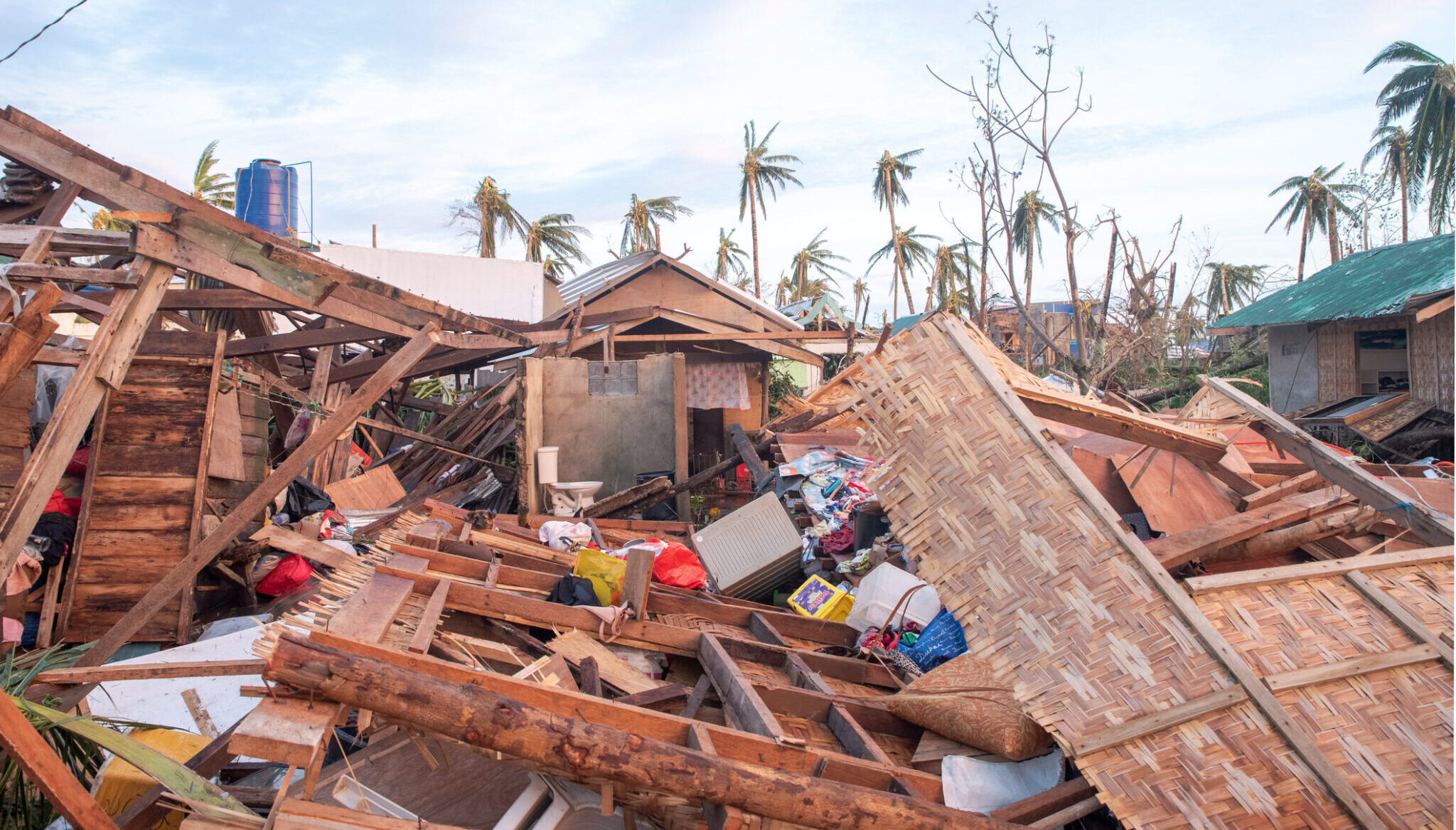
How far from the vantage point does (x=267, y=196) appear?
1479 cm

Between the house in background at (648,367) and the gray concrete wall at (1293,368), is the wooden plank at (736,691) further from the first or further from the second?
the gray concrete wall at (1293,368)

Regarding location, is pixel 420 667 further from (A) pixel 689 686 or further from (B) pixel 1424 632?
(B) pixel 1424 632

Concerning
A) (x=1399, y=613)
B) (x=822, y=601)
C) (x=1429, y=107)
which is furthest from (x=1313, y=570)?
(x=1429, y=107)

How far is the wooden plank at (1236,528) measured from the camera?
390cm

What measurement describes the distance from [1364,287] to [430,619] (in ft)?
63.0

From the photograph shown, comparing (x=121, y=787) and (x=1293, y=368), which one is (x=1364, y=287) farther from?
(x=121, y=787)

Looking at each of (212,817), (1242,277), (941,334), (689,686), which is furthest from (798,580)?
(1242,277)

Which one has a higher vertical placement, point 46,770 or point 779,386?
point 779,386

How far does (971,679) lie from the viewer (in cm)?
358

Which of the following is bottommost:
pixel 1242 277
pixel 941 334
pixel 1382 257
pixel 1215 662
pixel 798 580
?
pixel 798 580

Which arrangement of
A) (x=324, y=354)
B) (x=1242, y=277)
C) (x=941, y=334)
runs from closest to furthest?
(x=941, y=334) → (x=324, y=354) → (x=1242, y=277)

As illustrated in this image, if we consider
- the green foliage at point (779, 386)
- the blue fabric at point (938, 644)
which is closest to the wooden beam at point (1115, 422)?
the blue fabric at point (938, 644)

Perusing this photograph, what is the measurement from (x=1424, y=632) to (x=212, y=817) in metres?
4.17

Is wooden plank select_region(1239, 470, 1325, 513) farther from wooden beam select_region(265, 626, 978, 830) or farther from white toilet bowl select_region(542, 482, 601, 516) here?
white toilet bowl select_region(542, 482, 601, 516)
